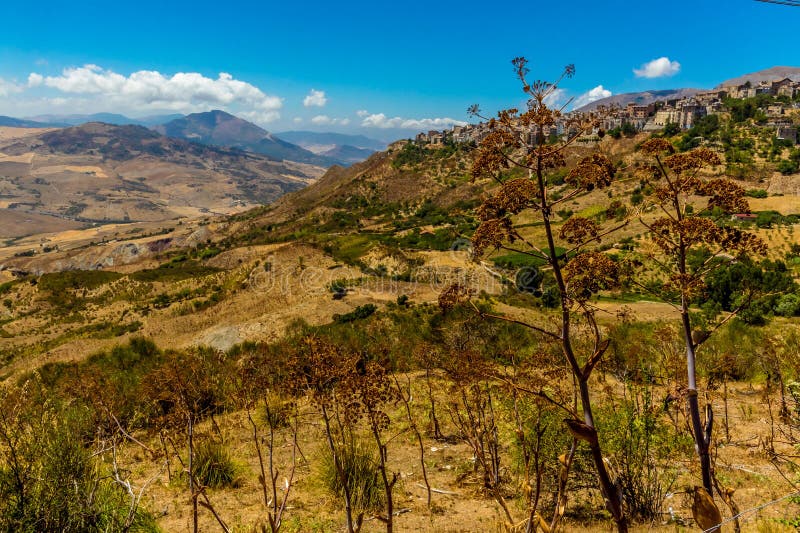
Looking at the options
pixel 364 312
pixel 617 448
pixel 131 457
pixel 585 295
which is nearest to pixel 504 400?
pixel 617 448

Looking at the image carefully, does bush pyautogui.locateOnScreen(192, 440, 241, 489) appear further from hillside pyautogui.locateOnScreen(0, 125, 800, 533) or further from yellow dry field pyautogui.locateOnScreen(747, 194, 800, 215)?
yellow dry field pyautogui.locateOnScreen(747, 194, 800, 215)

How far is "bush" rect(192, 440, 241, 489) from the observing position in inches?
358

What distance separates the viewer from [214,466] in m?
9.27

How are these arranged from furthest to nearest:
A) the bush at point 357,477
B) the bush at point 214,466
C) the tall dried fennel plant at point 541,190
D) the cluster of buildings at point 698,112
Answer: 1. the cluster of buildings at point 698,112
2. the bush at point 214,466
3. the bush at point 357,477
4. the tall dried fennel plant at point 541,190

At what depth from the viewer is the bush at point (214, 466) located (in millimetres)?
9100

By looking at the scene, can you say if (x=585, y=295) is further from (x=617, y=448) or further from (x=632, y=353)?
(x=632, y=353)

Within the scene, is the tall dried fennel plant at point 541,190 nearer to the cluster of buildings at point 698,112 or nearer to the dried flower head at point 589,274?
the dried flower head at point 589,274

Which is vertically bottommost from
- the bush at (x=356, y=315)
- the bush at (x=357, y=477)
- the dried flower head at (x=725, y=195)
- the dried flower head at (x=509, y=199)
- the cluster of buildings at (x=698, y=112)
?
the bush at (x=356, y=315)

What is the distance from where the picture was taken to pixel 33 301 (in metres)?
51.6

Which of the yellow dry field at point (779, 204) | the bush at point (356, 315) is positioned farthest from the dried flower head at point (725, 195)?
the yellow dry field at point (779, 204)

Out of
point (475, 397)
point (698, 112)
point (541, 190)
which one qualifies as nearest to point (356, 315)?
point (475, 397)

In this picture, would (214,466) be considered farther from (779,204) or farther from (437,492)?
(779,204)

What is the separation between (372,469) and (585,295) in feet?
21.4

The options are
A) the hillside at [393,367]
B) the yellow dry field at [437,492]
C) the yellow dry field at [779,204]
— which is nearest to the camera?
the hillside at [393,367]
